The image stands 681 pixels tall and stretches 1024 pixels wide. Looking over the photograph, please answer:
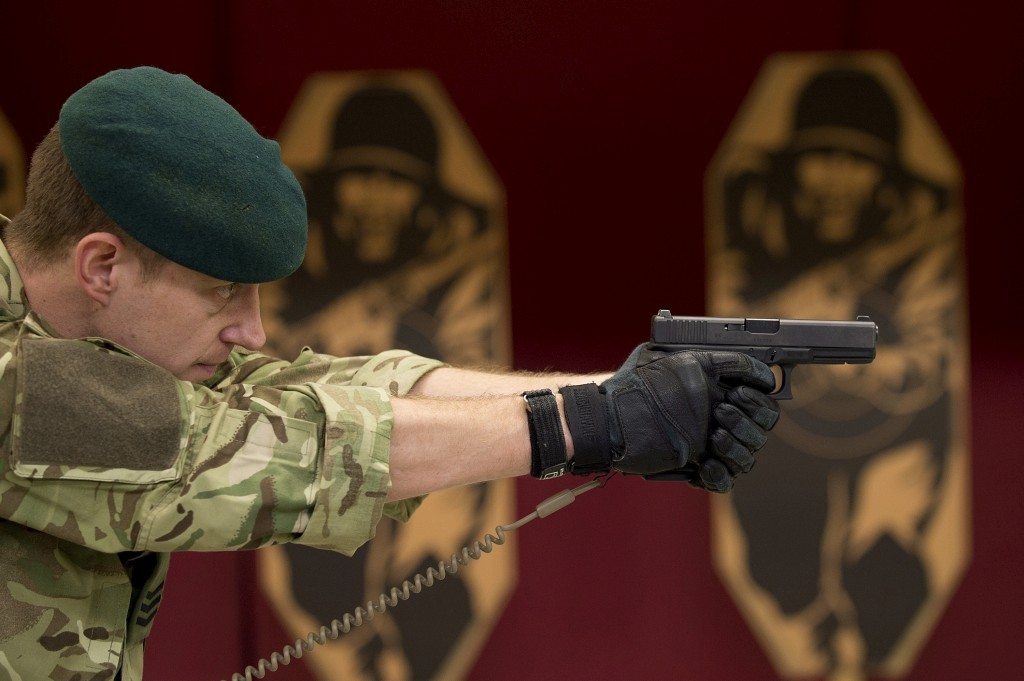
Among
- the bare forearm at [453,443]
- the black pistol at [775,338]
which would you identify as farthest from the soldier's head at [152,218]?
the black pistol at [775,338]

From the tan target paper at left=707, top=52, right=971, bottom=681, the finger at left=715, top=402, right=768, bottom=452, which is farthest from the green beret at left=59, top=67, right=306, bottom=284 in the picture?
the tan target paper at left=707, top=52, right=971, bottom=681

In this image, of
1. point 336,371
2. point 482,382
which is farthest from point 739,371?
point 336,371

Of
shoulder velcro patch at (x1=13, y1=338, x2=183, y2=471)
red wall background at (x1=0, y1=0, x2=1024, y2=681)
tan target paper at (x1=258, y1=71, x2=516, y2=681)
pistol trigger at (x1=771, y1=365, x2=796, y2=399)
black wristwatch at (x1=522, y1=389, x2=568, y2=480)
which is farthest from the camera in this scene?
tan target paper at (x1=258, y1=71, x2=516, y2=681)

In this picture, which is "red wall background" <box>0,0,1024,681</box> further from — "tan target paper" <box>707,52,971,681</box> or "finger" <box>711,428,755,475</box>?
"finger" <box>711,428,755,475</box>

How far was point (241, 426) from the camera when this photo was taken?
0.91m

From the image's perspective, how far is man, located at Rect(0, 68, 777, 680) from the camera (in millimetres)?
870

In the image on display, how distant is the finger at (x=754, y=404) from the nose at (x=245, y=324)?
1.75 feet

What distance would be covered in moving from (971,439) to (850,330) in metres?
1.02

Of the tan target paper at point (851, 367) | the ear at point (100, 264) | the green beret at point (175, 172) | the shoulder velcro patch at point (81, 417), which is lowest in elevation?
the tan target paper at point (851, 367)

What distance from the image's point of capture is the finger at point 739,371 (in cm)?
107

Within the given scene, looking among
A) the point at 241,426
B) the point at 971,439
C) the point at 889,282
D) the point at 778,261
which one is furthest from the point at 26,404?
the point at 971,439

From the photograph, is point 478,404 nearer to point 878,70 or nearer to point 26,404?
point 26,404

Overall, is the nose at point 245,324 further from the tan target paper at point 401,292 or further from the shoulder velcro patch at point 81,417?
the tan target paper at point 401,292

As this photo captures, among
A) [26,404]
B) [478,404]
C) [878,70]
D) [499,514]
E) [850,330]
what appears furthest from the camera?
[499,514]
